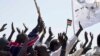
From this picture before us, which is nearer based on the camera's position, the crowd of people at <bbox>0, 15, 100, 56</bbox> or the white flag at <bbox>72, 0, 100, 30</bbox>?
the crowd of people at <bbox>0, 15, 100, 56</bbox>

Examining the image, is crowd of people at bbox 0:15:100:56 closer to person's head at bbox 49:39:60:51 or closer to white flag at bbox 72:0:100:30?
person's head at bbox 49:39:60:51

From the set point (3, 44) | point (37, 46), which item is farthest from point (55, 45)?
point (3, 44)

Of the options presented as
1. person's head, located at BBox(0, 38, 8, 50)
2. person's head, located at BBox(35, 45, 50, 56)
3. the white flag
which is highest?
person's head, located at BBox(0, 38, 8, 50)

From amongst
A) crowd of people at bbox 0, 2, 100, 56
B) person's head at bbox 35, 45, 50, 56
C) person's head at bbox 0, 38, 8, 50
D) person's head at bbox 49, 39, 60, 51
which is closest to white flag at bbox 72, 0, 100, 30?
crowd of people at bbox 0, 2, 100, 56

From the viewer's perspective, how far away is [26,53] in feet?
24.0

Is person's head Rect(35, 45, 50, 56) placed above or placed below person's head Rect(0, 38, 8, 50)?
below

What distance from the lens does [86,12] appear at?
11.6 metres

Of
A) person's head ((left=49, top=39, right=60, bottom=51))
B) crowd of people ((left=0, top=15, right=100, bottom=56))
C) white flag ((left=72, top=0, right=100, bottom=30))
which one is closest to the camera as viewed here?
crowd of people ((left=0, top=15, right=100, bottom=56))

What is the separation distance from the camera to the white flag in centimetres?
1138

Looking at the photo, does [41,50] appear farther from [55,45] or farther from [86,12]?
[86,12]

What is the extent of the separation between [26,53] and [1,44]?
48 cm

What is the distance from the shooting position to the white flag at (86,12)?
37.3 ft

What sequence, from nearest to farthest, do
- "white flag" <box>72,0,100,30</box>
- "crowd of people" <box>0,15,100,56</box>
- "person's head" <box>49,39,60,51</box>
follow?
"crowd of people" <box>0,15,100,56</box>
"person's head" <box>49,39,60,51</box>
"white flag" <box>72,0,100,30</box>

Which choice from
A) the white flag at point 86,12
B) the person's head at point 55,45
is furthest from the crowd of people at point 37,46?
the white flag at point 86,12
